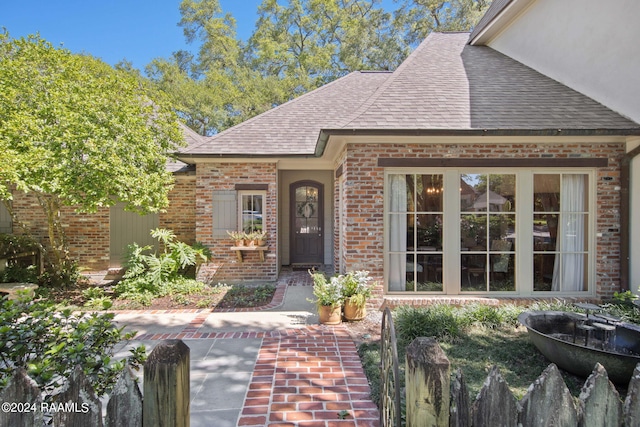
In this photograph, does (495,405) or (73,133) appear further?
(73,133)

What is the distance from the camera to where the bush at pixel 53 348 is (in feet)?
5.99

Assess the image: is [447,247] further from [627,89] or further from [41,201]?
[41,201]

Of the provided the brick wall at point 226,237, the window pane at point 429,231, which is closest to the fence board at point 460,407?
the window pane at point 429,231

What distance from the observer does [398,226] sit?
20.7 feet

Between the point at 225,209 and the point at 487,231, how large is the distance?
586cm

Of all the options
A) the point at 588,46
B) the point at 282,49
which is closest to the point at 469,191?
the point at 588,46

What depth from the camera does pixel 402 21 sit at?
74.6 ft

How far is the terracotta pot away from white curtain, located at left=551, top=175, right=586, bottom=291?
11.8 feet

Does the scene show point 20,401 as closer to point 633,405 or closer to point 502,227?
point 633,405

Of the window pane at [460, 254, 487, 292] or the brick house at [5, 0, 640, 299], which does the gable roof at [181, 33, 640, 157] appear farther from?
the window pane at [460, 254, 487, 292]

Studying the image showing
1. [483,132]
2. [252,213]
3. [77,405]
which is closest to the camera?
[77,405]

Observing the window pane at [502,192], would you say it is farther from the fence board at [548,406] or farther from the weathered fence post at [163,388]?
the weathered fence post at [163,388]

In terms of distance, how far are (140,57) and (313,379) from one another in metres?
26.6

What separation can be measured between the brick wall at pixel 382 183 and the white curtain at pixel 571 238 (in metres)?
0.27
